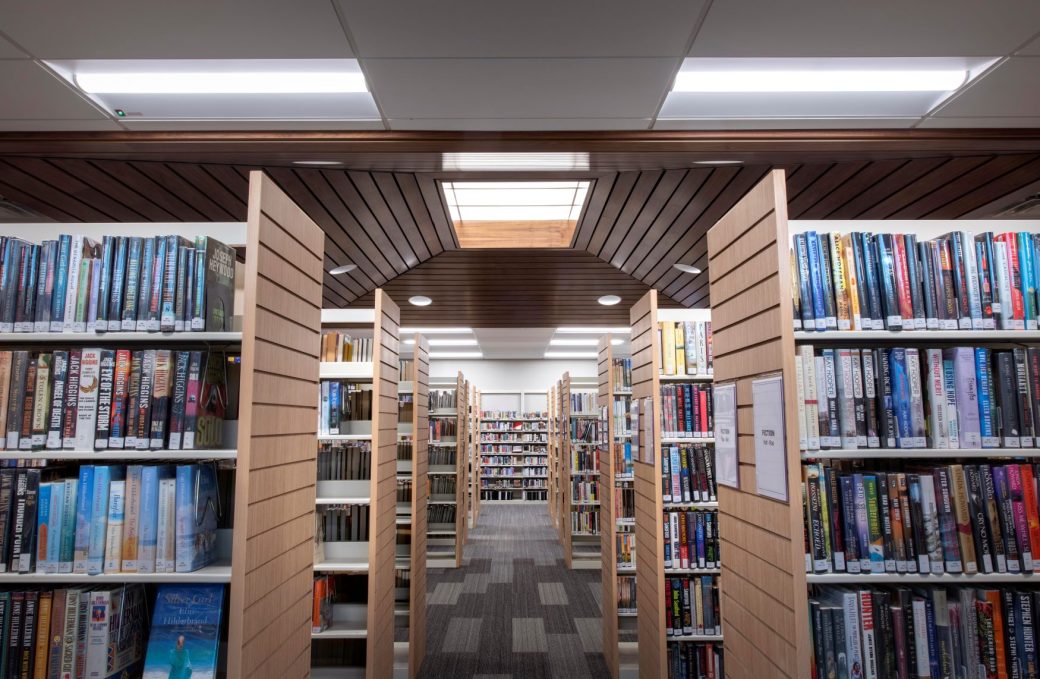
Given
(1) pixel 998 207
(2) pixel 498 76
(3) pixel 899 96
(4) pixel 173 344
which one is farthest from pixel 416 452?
(1) pixel 998 207

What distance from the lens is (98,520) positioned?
1.82 m

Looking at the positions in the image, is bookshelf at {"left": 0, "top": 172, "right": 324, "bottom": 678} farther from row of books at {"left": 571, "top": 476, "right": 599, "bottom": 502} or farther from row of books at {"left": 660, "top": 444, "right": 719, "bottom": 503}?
row of books at {"left": 571, "top": 476, "right": 599, "bottom": 502}

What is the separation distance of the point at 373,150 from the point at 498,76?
0.84 metres

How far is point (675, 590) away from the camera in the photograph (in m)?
3.30

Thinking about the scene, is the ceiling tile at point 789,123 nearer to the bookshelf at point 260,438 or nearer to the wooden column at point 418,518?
the bookshelf at point 260,438

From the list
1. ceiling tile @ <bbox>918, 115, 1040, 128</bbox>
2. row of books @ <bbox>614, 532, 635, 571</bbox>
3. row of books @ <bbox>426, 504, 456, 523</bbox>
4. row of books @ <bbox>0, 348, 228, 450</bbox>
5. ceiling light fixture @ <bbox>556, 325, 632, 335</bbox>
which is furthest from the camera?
ceiling light fixture @ <bbox>556, 325, 632, 335</bbox>

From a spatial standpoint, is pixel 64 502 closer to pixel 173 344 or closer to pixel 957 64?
pixel 173 344

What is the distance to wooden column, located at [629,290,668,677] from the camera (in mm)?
3168

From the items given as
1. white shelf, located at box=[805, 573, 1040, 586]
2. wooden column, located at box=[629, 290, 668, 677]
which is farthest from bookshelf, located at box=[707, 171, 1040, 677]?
wooden column, located at box=[629, 290, 668, 677]

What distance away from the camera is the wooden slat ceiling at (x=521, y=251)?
10.6 feet

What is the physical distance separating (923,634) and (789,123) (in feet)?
6.96

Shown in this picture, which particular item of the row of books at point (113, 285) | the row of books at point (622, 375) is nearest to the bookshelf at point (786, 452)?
the row of books at point (113, 285)

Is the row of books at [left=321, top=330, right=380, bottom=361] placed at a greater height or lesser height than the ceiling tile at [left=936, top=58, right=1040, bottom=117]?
lesser

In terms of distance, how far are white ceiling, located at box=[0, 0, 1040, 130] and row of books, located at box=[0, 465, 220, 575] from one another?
1.50 m
